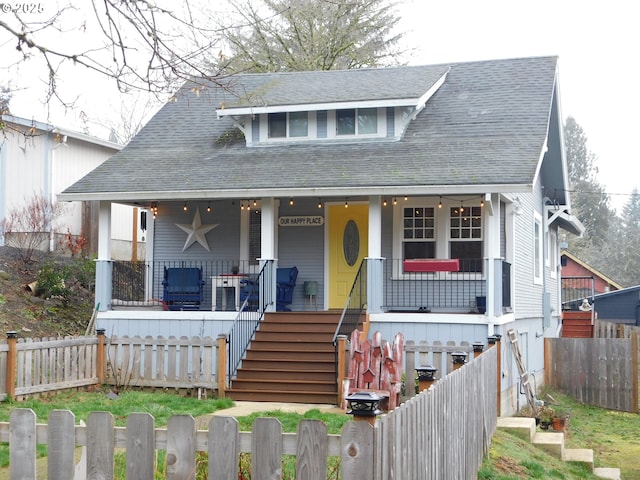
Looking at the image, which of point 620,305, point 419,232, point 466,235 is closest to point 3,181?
point 419,232

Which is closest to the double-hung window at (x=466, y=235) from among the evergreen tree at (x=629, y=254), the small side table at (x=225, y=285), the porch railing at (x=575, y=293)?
the small side table at (x=225, y=285)

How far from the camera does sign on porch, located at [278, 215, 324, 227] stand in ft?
66.7

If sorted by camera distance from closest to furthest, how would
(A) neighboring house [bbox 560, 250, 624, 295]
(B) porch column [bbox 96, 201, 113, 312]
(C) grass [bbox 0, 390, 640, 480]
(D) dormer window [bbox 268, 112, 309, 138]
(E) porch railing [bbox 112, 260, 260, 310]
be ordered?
(C) grass [bbox 0, 390, 640, 480] < (B) porch column [bbox 96, 201, 113, 312] < (E) porch railing [bbox 112, 260, 260, 310] < (D) dormer window [bbox 268, 112, 309, 138] < (A) neighboring house [bbox 560, 250, 624, 295]

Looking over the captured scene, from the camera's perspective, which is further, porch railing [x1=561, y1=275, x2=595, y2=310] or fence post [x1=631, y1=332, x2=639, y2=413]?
porch railing [x1=561, y1=275, x2=595, y2=310]

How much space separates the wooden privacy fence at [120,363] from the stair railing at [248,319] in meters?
0.58

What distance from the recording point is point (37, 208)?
26.4 m

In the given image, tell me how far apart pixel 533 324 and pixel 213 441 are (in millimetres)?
18222

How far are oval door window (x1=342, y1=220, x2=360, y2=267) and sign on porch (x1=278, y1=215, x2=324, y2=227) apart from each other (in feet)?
1.96

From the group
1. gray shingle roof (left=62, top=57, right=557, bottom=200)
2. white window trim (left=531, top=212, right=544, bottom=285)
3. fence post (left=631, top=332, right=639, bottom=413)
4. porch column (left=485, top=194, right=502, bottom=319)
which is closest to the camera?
porch column (left=485, top=194, right=502, bottom=319)

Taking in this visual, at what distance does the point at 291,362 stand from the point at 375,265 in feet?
8.09

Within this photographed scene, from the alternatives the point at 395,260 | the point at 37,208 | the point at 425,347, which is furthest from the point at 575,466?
the point at 37,208

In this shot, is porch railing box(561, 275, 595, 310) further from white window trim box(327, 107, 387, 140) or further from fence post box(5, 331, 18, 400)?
fence post box(5, 331, 18, 400)

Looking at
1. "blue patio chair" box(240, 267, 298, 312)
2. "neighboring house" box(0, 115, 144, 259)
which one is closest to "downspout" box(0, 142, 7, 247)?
"neighboring house" box(0, 115, 144, 259)

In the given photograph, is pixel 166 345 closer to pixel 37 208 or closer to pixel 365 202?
pixel 365 202
